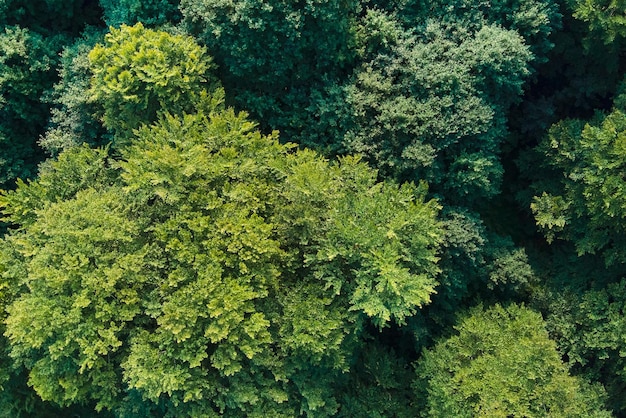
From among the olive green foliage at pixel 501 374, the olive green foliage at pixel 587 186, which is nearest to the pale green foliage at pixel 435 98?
the olive green foliage at pixel 587 186

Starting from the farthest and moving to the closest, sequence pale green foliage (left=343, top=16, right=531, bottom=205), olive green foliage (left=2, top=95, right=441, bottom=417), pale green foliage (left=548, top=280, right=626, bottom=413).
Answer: pale green foliage (left=548, top=280, right=626, bottom=413) → pale green foliage (left=343, top=16, right=531, bottom=205) → olive green foliage (left=2, top=95, right=441, bottom=417)

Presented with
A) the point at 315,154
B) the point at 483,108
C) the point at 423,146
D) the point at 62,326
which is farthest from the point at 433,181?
the point at 62,326

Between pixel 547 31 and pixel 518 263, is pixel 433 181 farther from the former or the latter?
pixel 547 31

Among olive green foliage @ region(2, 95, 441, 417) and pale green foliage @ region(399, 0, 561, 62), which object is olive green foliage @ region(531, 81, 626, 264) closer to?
pale green foliage @ region(399, 0, 561, 62)

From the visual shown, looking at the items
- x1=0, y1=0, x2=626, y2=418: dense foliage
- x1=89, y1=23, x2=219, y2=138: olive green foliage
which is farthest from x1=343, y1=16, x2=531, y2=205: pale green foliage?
x1=89, y1=23, x2=219, y2=138: olive green foliage

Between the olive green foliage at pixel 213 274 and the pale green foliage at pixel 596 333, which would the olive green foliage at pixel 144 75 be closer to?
the olive green foliage at pixel 213 274

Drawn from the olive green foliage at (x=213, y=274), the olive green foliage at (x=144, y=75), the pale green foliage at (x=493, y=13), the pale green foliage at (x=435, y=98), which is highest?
the pale green foliage at (x=493, y=13)

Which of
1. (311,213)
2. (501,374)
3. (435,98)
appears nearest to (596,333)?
(501,374)
